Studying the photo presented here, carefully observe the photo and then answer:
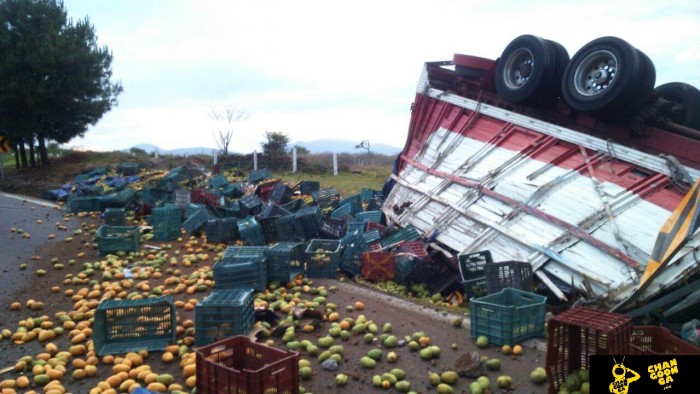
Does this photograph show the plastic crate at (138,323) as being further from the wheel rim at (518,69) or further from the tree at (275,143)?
the tree at (275,143)

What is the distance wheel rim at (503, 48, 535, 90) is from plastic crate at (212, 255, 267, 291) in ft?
20.2

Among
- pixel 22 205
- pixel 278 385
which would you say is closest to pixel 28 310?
pixel 278 385

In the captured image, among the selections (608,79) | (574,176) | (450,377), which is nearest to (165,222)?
(574,176)

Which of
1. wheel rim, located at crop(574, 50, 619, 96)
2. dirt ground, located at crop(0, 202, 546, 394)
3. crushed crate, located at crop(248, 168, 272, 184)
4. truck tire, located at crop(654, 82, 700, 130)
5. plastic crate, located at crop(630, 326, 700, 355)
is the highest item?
wheel rim, located at crop(574, 50, 619, 96)

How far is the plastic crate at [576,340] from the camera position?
443 cm

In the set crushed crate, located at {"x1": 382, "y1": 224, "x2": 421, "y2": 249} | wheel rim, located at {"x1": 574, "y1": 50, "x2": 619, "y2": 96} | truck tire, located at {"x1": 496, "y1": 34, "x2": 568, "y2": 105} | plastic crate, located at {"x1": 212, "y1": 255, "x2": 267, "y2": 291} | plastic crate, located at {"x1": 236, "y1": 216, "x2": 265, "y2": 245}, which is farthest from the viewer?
plastic crate, located at {"x1": 236, "y1": 216, "x2": 265, "y2": 245}

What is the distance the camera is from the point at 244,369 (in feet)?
14.7

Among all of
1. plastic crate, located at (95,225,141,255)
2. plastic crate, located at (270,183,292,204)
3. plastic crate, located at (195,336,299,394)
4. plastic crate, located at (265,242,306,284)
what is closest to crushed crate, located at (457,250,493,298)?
plastic crate, located at (265,242,306,284)

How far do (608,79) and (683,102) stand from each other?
224 cm

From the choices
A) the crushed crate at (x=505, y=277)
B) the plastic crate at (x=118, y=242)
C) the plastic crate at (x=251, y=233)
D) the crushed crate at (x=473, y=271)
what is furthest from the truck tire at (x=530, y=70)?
the plastic crate at (x=118, y=242)

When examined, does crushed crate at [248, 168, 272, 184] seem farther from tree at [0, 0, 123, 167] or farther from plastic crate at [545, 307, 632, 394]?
plastic crate at [545, 307, 632, 394]

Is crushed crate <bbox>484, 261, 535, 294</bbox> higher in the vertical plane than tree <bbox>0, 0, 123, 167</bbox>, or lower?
lower

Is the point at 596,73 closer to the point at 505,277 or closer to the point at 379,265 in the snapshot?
the point at 505,277

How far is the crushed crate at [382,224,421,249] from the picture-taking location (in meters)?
10.4
